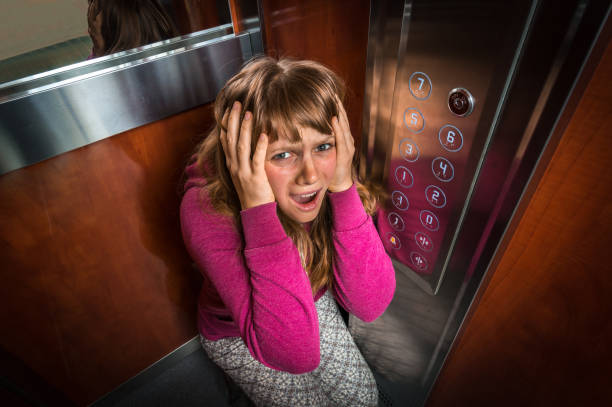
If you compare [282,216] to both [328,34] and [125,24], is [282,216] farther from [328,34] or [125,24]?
[125,24]

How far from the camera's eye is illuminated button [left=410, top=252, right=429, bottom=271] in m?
0.69

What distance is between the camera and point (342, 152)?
71 cm

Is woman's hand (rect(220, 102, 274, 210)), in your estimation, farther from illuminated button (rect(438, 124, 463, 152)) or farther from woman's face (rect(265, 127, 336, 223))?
illuminated button (rect(438, 124, 463, 152))

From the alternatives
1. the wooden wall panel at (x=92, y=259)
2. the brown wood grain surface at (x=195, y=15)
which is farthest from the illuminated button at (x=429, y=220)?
the brown wood grain surface at (x=195, y=15)

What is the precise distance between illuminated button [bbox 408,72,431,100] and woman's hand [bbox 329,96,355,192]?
0.17 metres

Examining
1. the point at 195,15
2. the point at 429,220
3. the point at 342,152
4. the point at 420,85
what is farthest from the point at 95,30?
the point at 429,220

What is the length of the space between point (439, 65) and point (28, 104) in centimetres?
75

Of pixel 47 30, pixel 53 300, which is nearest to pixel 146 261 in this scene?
pixel 53 300

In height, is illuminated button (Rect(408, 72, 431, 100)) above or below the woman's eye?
above

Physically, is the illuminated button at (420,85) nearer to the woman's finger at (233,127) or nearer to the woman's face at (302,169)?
the woman's face at (302,169)

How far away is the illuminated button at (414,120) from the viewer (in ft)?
1.81

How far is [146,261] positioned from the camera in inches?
39.8

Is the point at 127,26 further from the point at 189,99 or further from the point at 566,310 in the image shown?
the point at 566,310

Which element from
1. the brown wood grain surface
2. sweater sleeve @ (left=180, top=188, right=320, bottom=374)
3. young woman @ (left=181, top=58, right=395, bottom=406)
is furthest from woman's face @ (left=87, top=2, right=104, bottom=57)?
sweater sleeve @ (left=180, top=188, right=320, bottom=374)
